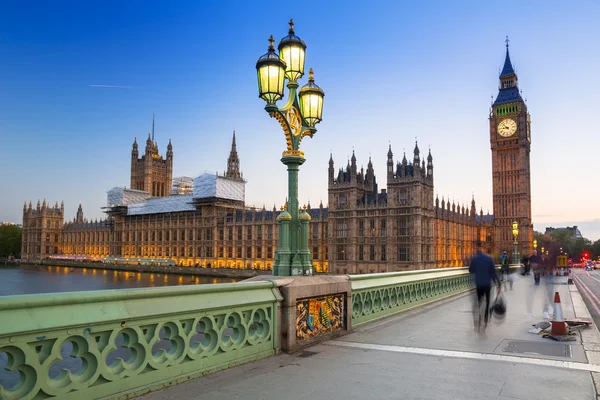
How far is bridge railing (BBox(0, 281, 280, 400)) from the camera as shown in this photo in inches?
165

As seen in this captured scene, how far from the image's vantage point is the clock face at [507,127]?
336 feet

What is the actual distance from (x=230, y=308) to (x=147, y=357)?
58.0 inches

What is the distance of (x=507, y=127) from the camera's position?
104 metres

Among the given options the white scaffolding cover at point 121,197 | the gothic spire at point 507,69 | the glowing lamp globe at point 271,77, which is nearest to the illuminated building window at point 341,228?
the glowing lamp globe at point 271,77

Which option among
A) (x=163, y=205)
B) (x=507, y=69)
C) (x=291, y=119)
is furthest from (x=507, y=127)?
(x=291, y=119)

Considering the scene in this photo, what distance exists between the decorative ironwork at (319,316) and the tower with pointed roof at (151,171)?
153880 mm

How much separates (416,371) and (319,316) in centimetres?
243

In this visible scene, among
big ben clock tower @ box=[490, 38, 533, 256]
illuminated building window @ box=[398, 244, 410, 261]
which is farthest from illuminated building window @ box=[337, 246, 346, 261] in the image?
big ben clock tower @ box=[490, 38, 533, 256]

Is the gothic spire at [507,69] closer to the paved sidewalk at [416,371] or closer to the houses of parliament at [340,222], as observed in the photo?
the houses of parliament at [340,222]

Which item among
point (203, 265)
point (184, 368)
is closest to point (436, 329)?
point (184, 368)

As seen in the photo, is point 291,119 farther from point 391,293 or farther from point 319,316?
point 391,293

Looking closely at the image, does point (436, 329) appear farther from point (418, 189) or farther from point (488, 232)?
point (488, 232)

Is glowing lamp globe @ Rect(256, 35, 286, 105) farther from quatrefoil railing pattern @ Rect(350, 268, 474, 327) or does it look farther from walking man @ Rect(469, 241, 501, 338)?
walking man @ Rect(469, 241, 501, 338)

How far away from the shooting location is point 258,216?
89.2 meters
